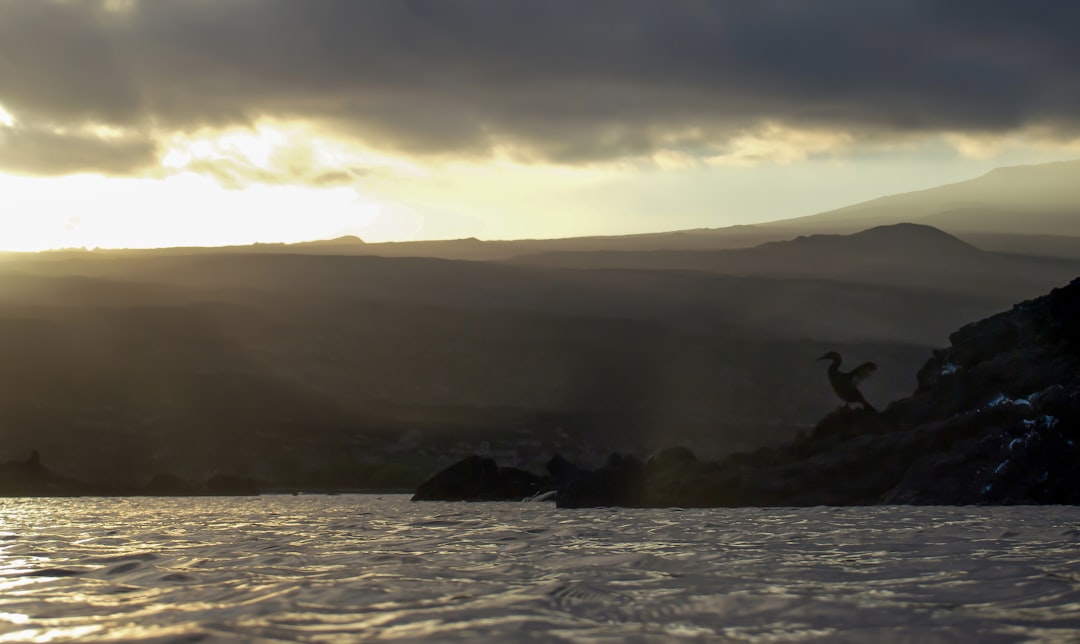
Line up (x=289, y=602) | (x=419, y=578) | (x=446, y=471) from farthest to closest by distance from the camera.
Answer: (x=446, y=471)
(x=419, y=578)
(x=289, y=602)

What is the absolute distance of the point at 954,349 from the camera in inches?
1933

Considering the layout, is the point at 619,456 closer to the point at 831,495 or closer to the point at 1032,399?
the point at 831,495

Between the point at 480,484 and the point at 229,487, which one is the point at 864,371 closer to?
the point at 480,484

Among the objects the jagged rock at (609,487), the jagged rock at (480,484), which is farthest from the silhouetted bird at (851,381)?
the jagged rock at (480,484)

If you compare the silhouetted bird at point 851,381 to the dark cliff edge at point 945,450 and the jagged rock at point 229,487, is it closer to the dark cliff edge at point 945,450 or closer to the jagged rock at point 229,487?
the dark cliff edge at point 945,450

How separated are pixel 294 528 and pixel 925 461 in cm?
2240

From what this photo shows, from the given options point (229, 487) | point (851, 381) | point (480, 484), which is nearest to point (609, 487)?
point (851, 381)

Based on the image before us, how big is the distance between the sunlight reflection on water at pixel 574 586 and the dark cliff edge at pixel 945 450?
1095cm

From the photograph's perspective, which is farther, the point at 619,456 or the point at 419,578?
the point at 619,456

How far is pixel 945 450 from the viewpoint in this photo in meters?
40.8

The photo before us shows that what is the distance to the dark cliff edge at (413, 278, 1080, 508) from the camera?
36.3 meters

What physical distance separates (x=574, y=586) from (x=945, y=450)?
30.7m

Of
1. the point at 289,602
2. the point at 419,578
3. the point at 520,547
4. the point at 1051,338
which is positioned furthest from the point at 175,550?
the point at 1051,338

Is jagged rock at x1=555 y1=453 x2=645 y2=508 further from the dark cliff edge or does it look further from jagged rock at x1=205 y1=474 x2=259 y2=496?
jagged rock at x1=205 y1=474 x2=259 y2=496
